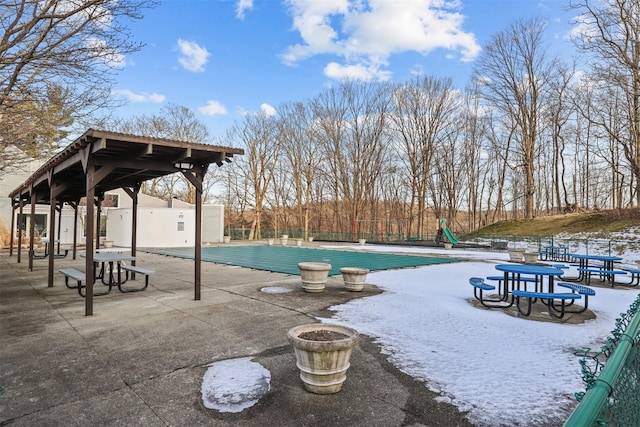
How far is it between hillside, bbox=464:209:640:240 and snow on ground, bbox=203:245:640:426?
1520cm

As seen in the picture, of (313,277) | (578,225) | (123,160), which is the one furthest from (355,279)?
(578,225)

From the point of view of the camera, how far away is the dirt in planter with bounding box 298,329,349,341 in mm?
3627

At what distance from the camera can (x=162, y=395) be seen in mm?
3322

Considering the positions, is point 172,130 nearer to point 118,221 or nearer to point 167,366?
point 118,221

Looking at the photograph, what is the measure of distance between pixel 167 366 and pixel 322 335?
1.78m

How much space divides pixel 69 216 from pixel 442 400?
27.6 meters

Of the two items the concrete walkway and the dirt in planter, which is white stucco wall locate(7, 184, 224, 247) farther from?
the dirt in planter

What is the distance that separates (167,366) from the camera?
3988 millimetres

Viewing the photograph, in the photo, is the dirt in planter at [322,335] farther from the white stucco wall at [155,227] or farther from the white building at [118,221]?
the white stucco wall at [155,227]

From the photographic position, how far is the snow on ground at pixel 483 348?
3.21 meters

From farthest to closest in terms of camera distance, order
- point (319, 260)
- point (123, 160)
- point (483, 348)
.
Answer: point (319, 260) → point (123, 160) → point (483, 348)

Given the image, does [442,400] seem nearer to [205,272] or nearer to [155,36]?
[155,36]

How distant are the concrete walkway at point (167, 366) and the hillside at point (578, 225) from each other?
20.7m

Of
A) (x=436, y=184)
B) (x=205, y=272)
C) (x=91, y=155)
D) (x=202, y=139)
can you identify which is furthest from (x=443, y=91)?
(x=91, y=155)
